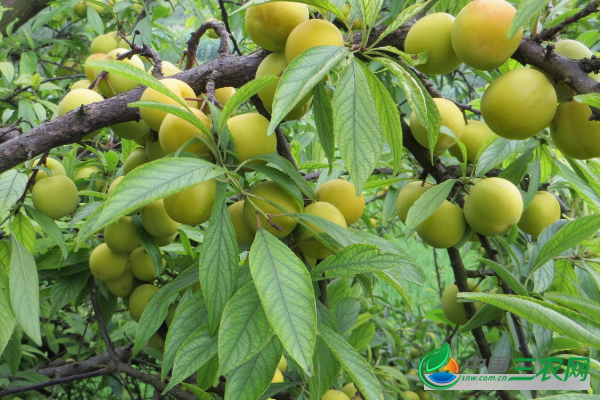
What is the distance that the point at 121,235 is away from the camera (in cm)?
110

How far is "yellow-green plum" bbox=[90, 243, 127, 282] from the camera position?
1176 millimetres

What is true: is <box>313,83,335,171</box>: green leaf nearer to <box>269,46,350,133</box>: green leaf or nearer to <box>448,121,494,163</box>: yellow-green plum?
<box>269,46,350,133</box>: green leaf

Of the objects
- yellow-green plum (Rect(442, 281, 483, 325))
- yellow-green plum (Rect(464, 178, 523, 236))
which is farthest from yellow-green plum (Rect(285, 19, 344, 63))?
yellow-green plum (Rect(442, 281, 483, 325))

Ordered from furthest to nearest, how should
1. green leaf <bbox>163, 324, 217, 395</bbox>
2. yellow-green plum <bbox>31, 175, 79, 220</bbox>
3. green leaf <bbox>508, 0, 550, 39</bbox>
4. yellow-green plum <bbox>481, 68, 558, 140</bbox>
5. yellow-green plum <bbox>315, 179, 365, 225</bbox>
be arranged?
yellow-green plum <bbox>31, 175, 79, 220</bbox>
yellow-green plum <bbox>315, 179, 365, 225</bbox>
yellow-green plum <bbox>481, 68, 558, 140</bbox>
green leaf <bbox>163, 324, 217, 395</bbox>
green leaf <bbox>508, 0, 550, 39</bbox>

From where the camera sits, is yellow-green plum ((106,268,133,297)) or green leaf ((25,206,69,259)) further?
yellow-green plum ((106,268,133,297))

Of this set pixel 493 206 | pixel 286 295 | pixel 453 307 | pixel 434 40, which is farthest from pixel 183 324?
pixel 453 307

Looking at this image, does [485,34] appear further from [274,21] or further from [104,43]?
[104,43]

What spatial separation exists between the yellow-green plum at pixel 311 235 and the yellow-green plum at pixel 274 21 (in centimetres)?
27

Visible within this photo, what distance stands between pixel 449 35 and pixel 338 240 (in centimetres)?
36

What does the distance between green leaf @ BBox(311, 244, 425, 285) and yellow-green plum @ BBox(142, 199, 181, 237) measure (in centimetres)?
43

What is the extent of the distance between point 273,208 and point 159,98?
246 millimetres

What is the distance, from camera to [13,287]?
2.75 ft

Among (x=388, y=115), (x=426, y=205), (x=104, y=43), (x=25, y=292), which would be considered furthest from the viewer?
(x=104, y=43)

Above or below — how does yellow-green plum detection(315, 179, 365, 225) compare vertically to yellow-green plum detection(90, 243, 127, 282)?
above
